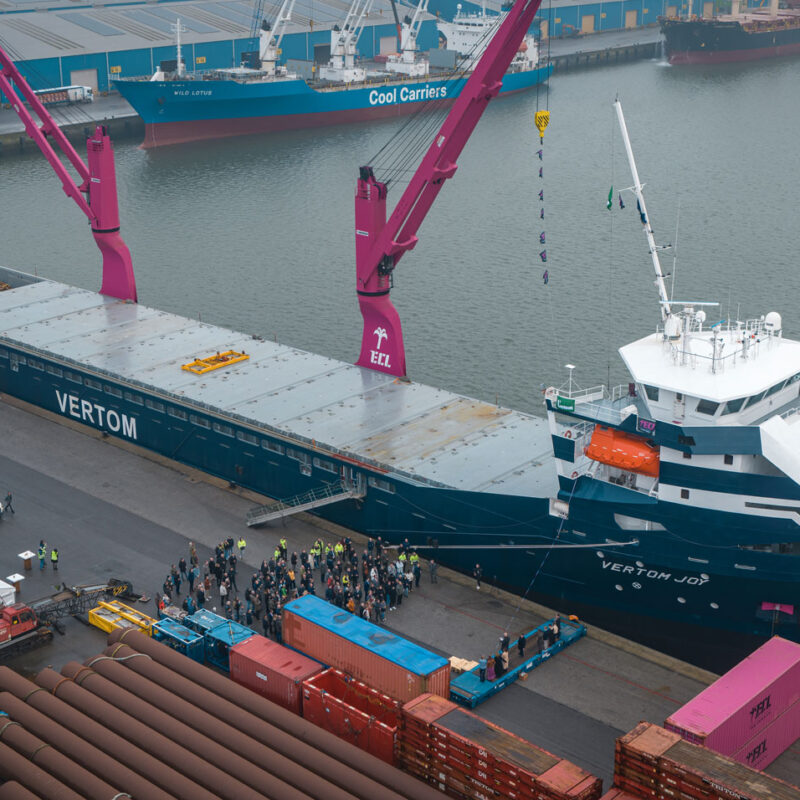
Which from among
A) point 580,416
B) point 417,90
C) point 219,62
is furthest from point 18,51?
point 580,416

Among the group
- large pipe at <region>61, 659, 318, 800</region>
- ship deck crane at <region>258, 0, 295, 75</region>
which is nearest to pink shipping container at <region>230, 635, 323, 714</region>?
large pipe at <region>61, 659, 318, 800</region>

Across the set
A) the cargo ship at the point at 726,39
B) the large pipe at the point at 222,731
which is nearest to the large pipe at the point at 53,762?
the large pipe at the point at 222,731

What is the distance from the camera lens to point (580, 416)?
39.2 meters

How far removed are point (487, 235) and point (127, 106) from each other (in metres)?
57.6

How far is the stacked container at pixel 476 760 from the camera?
2989 centimetres

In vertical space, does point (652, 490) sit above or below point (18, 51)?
below

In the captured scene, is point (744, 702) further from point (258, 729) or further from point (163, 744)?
point (163, 744)

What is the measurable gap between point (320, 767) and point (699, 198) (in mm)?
70873

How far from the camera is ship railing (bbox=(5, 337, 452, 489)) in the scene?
150ft

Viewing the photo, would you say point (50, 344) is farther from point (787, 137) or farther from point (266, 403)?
point (787, 137)

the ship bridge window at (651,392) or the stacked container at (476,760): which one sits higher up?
the ship bridge window at (651,392)

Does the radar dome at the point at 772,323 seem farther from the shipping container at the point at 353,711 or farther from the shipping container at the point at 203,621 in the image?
the shipping container at the point at 203,621

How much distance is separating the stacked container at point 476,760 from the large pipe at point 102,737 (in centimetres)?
562

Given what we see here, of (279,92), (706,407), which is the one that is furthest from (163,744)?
(279,92)
